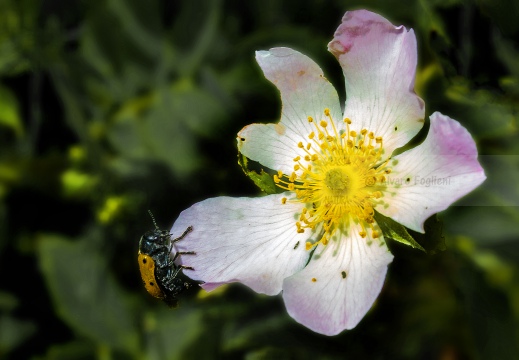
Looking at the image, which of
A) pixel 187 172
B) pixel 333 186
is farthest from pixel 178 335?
pixel 333 186

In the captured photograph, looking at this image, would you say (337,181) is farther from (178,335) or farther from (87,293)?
(87,293)

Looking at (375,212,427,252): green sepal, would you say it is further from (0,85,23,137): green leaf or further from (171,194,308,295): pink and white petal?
(0,85,23,137): green leaf

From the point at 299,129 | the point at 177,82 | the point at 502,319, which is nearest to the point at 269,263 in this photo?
the point at 299,129

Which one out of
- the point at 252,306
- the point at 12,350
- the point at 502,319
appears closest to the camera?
the point at 502,319

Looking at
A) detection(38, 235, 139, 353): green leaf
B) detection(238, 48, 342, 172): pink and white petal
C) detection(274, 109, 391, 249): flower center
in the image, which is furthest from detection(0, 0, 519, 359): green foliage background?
detection(238, 48, 342, 172): pink and white petal

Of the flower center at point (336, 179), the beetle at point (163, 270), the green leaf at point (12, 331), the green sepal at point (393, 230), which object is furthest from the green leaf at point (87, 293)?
the green sepal at point (393, 230)

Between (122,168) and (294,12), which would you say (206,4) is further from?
(122,168)
